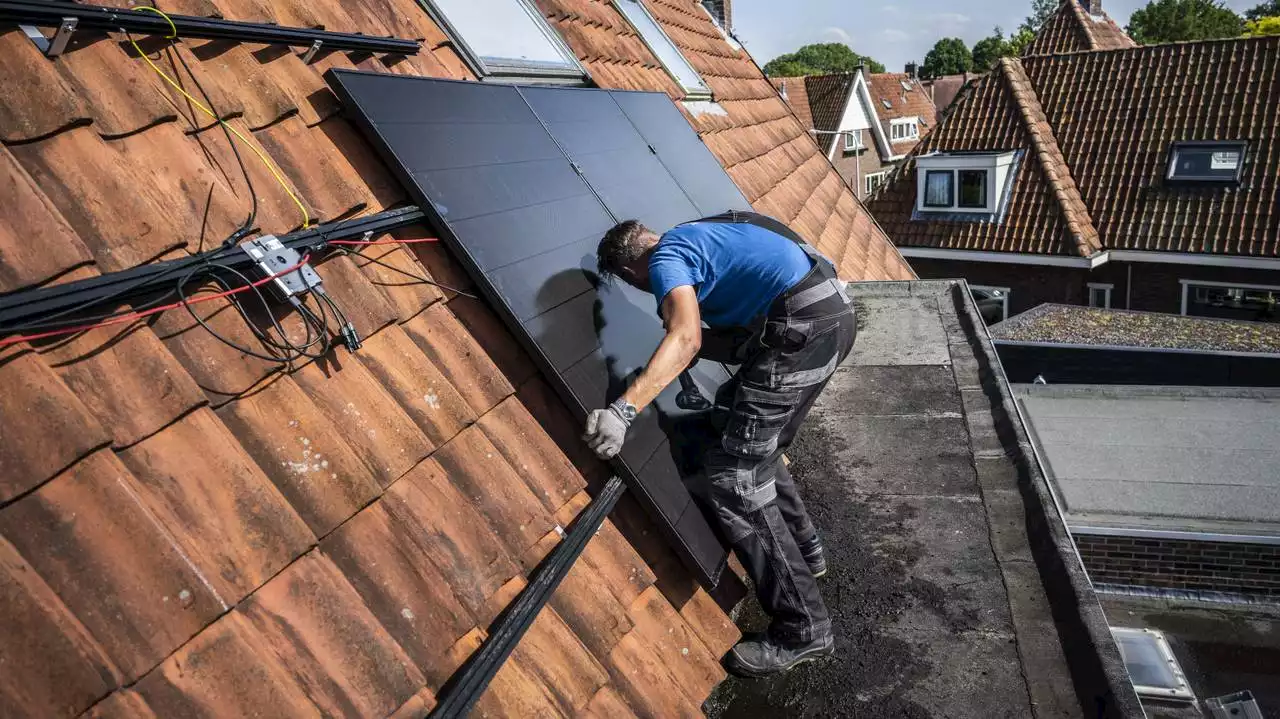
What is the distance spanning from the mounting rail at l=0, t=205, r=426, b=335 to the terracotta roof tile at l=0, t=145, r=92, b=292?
0.15 ft

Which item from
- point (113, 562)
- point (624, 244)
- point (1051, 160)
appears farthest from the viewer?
point (1051, 160)

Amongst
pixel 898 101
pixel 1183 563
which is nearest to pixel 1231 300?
pixel 1183 563

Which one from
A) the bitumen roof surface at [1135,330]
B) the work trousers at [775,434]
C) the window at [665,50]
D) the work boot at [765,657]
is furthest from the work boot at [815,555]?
the bitumen roof surface at [1135,330]

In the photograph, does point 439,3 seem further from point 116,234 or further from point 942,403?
point 942,403

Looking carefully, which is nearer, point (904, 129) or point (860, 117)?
point (860, 117)

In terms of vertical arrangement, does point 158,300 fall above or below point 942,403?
above

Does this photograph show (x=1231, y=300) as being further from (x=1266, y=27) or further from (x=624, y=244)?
(x=1266, y=27)

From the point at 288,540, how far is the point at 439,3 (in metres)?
3.17

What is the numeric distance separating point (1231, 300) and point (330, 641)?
69.0 ft

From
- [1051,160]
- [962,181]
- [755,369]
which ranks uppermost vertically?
[755,369]

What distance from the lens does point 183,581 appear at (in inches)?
68.4

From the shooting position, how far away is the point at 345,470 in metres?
2.21

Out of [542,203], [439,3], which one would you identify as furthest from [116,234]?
[439,3]

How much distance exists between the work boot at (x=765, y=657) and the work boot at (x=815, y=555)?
511mm
